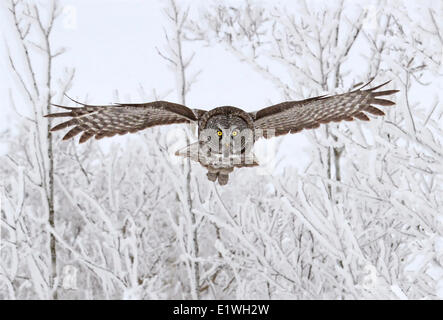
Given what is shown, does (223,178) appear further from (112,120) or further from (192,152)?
(112,120)

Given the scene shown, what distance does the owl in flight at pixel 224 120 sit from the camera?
2430 millimetres

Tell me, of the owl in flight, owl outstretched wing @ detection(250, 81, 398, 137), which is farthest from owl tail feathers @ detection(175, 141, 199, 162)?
owl outstretched wing @ detection(250, 81, 398, 137)

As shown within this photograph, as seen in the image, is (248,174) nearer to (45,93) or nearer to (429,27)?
(45,93)

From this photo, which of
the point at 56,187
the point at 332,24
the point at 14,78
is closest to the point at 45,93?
the point at 14,78

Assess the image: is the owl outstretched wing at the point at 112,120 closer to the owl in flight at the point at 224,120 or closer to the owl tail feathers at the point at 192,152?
the owl in flight at the point at 224,120

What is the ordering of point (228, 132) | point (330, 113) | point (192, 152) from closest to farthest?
1. point (228, 132)
2. point (192, 152)
3. point (330, 113)

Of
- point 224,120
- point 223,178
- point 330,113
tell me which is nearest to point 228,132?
point 224,120

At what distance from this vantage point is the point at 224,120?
2459mm

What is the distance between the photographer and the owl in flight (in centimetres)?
243

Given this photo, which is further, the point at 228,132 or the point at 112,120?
the point at 112,120

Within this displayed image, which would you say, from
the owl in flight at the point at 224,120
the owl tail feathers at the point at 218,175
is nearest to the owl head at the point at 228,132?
the owl in flight at the point at 224,120

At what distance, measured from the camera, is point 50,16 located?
13.5ft

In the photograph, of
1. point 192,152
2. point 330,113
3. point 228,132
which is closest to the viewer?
point 228,132
